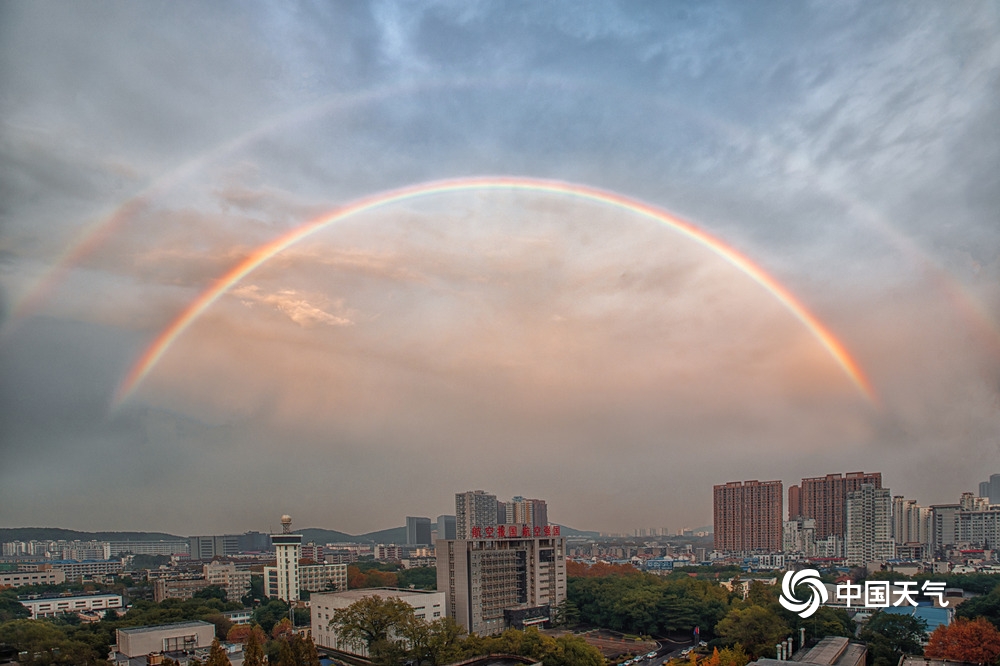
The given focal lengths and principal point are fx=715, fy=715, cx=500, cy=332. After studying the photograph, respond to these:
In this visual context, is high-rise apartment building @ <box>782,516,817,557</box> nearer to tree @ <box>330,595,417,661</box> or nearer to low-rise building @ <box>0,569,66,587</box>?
tree @ <box>330,595,417,661</box>

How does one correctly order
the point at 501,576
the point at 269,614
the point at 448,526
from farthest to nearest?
1. the point at 448,526
2. the point at 269,614
3. the point at 501,576

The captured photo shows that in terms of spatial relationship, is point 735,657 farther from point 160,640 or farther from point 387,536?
point 387,536

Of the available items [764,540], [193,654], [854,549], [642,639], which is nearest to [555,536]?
[642,639]

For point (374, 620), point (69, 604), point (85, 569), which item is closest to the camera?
point (374, 620)

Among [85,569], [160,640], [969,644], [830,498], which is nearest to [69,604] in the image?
[160,640]

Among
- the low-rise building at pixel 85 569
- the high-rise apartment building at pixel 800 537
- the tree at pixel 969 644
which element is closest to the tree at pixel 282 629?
the tree at pixel 969 644

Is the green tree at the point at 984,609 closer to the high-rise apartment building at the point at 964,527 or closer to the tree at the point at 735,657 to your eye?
the tree at the point at 735,657

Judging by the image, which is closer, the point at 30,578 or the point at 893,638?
the point at 893,638

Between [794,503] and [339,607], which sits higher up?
[339,607]

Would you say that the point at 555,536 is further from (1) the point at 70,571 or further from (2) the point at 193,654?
(1) the point at 70,571
